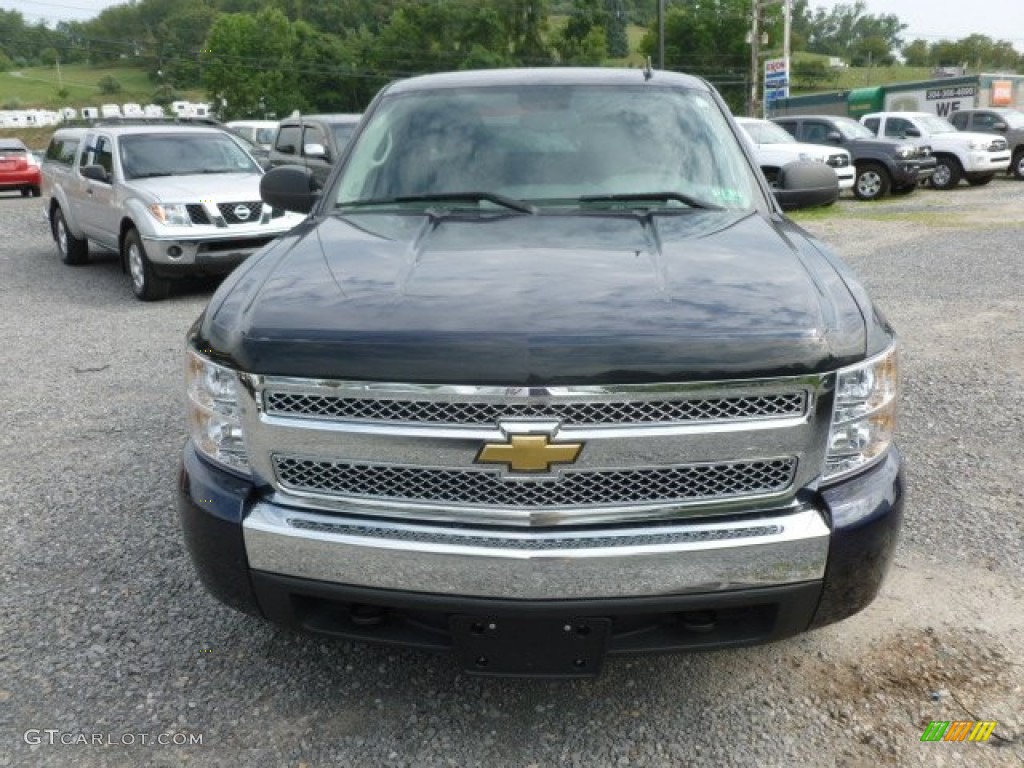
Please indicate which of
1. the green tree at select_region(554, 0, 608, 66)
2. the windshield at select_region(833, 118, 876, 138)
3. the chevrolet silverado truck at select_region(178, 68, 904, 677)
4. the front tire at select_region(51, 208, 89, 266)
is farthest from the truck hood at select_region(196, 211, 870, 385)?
the green tree at select_region(554, 0, 608, 66)

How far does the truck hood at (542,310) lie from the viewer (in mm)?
2199

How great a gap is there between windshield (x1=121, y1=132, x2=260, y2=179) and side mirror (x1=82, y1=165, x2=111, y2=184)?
27 cm

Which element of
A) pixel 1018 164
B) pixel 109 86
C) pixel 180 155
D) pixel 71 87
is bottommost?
pixel 1018 164

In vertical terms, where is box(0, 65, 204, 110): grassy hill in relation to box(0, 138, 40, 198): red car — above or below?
above

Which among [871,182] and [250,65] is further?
[250,65]

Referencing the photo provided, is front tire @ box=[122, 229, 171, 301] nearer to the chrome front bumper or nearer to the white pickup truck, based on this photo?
the chrome front bumper

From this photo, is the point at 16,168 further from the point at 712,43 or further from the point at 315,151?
the point at 712,43

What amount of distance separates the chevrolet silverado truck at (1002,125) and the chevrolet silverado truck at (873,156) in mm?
5187

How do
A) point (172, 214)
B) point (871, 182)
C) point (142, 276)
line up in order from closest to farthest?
1. point (172, 214)
2. point (142, 276)
3. point (871, 182)

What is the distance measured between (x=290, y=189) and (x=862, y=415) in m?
2.75

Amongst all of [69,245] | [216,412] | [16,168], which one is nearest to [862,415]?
[216,412]

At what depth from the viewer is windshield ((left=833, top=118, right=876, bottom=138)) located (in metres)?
19.8

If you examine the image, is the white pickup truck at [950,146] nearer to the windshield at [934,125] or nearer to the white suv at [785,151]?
the windshield at [934,125]

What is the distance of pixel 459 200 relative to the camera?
3.49m
